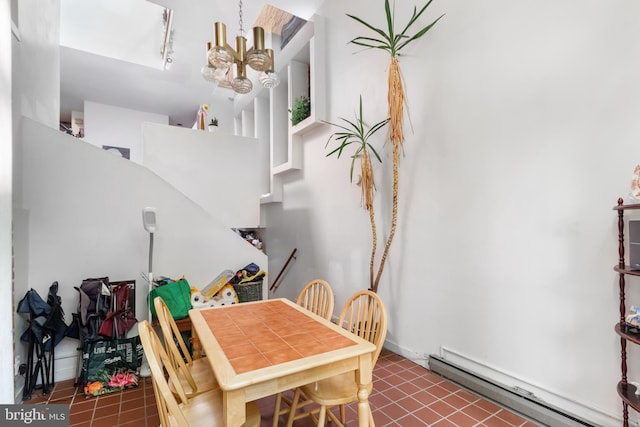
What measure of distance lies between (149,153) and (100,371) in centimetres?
248

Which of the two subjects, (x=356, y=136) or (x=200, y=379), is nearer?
(x=200, y=379)

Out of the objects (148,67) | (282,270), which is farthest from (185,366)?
(148,67)

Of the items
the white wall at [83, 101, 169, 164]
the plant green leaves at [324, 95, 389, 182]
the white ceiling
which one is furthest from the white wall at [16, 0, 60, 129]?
the white wall at [83, 101, 169, 164]

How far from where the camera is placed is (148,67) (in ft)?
16.6

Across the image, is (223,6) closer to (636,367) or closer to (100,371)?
(100,371)

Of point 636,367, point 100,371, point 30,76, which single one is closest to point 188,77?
point 30,76

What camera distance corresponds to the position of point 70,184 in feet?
8.70

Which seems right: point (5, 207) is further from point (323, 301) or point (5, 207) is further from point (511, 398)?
point (511, 398)

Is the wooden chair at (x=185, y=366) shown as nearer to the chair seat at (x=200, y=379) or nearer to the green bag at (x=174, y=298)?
the chair seat at (x=200, y=379)

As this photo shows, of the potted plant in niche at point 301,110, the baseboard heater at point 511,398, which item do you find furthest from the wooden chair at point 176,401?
the potted plant in niche at point 301,110

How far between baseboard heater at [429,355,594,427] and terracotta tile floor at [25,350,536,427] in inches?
1.8

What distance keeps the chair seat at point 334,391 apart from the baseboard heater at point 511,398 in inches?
44.9

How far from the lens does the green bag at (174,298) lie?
2580 mm

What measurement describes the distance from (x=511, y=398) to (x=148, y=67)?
6.39 meters
